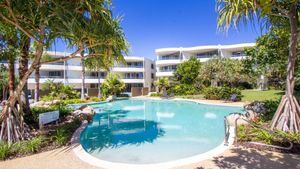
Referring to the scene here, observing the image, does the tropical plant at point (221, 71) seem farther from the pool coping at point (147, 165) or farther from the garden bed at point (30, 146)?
the garden bed at point (30, 146)

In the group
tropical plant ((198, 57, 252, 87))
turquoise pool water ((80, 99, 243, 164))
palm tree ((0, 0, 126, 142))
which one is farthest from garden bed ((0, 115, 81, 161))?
tropical plant ((198, 57, 252, 87))

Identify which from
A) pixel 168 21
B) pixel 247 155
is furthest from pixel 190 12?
pixel 247 155

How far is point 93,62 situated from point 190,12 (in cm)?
1176

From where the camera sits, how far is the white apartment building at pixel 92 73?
35531 millimetres

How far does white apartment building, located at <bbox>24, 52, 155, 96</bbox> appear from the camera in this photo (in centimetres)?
3553

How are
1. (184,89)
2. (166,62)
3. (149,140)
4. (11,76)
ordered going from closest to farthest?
1. (11,76)
2. (149,140)
3. (184,89)
4. (166,62)

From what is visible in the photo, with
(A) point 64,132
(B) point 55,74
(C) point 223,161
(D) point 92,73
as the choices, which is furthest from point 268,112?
(D) point 92,73

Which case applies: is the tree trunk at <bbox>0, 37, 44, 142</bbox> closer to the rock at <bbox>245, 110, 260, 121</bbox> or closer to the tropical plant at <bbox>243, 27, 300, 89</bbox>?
the rock at <bbox>245, 110, 260, 121</bbox>

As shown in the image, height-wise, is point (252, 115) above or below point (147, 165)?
above

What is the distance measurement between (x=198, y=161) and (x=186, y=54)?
40751 millimetres

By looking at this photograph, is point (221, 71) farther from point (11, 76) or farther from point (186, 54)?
point (11, 76)

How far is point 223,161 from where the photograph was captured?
545 centimetres

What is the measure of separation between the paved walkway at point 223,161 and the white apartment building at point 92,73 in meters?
25.4

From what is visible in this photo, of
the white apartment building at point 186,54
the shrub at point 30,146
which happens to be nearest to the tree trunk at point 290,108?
the shrub at point 30,146
